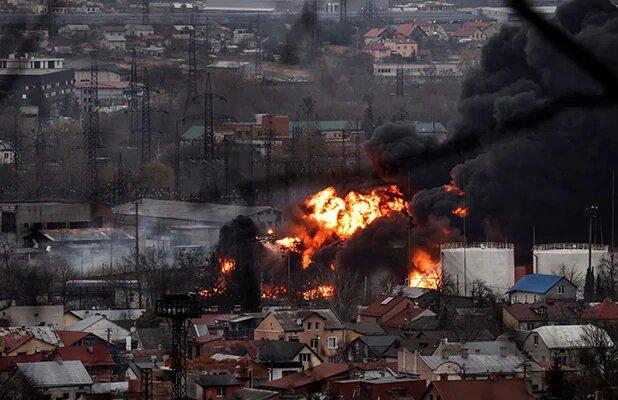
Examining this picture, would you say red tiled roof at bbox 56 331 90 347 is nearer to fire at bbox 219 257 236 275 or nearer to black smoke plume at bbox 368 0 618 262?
fire at bbox 219 257 236 275

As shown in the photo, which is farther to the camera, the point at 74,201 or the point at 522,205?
the point at 74,201

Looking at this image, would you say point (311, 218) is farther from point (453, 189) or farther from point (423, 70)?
point (423, 70)

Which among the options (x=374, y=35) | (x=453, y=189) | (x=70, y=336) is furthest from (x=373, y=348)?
(x=374, y=35)

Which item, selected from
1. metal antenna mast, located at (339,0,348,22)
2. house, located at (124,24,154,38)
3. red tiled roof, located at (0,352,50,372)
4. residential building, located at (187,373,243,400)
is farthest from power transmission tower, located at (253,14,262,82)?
residential building, located at (187,373,243,400)

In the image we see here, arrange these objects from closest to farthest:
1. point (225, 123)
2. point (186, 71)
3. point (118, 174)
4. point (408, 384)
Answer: point (408, 384), point (118, 174), point (225, 123), point (186, 71)

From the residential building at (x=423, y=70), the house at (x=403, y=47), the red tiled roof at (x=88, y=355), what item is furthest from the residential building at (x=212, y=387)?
the house at (x=403, y=47)

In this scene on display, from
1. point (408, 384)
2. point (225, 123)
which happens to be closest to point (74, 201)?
point (225, 123)

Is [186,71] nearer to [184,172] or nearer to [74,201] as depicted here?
[184,172]

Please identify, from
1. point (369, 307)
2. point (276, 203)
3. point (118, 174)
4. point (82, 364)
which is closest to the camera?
point (82, 364)

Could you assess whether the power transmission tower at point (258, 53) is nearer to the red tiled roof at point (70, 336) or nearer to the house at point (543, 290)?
the house at point (543, 290)
